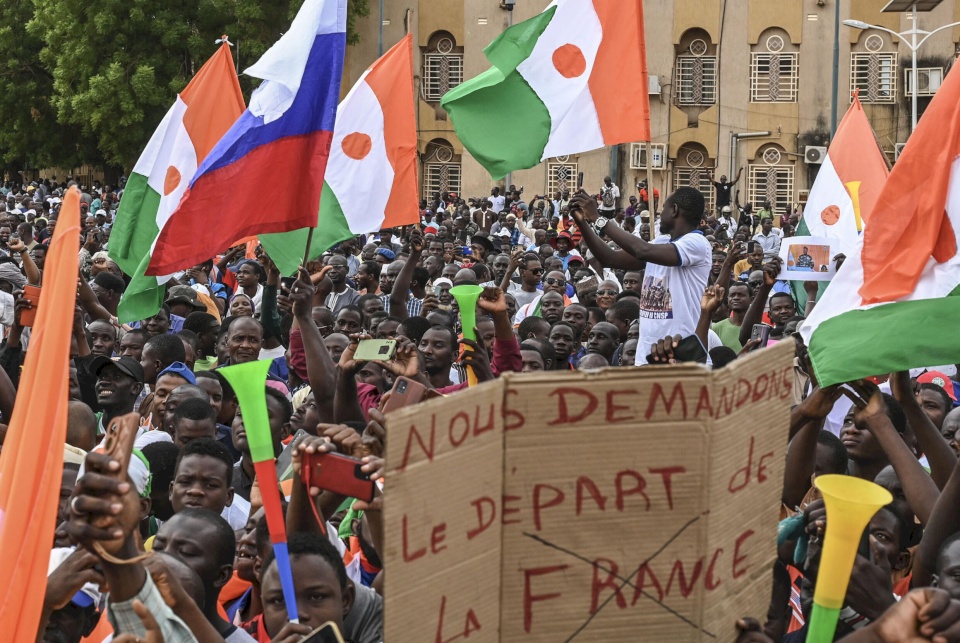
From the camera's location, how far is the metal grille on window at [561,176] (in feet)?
118

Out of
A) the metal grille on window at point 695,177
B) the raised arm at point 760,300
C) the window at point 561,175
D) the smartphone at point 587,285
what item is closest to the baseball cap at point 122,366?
the raised arm at point 760,300

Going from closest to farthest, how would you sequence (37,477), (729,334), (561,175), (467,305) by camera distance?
(37,477) → (467,305) → (729,334) → (561,175)

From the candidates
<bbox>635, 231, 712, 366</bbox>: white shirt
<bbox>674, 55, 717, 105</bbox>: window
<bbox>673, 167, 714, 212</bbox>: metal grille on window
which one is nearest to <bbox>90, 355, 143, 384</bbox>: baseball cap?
<bbox>635, 231, 712, 366</bbox>: white shirt

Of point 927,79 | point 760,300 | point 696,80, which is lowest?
point 760,300

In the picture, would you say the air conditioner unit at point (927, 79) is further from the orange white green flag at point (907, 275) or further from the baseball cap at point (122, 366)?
the orange white green flag at point (907, 275)

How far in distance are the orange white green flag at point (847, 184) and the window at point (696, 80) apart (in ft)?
84.4

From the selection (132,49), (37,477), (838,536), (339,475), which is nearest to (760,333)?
(339,475)

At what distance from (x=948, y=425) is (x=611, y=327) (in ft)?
10.7

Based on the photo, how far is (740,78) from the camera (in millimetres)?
34844

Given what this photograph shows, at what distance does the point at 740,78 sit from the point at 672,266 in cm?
2950

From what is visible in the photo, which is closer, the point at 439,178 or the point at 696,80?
the point at 696,80

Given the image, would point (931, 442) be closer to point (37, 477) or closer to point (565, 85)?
point (37, 477)

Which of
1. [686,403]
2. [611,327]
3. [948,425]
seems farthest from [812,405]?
[611,327]

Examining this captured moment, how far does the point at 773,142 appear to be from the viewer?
3500 cm
